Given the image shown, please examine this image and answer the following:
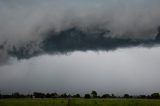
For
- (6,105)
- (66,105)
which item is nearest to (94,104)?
(66,105)

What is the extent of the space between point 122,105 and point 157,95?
76.3 meters

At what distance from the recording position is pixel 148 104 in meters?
84.7

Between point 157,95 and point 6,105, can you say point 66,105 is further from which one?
point 157,95

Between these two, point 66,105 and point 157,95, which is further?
point 157,95

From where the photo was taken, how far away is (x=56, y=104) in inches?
3327

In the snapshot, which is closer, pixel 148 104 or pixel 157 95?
pixel 148 104

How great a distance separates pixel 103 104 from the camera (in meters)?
85.4

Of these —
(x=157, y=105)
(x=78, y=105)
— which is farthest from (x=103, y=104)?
(x=157, y=105)

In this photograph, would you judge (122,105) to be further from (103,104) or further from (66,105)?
(66,105)

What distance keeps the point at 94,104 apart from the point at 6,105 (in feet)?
66.8

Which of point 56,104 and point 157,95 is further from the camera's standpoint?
point 157,95

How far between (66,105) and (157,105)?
21.4 metres

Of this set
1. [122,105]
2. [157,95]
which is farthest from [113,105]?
[157,95]

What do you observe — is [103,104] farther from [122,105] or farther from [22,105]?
[22,105]
